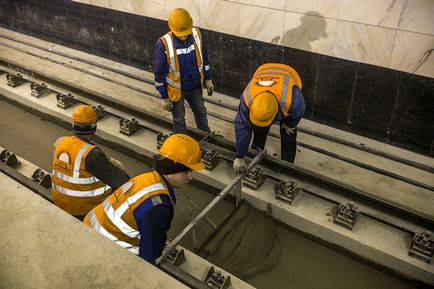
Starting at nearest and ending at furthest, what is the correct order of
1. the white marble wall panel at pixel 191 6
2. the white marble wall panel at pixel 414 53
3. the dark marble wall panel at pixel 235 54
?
1. the white marble wall panel at pixel 414 53
2. the dark marble wall panel at pixel 235 54
3. the white marble wall panel at pixel 191 6

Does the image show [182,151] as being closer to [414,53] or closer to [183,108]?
[183,108]

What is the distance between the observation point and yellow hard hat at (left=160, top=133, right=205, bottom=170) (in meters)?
2.85

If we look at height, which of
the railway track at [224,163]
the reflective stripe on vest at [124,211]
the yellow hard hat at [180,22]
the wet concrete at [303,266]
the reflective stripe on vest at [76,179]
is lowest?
→ the wet concrete at [303,266]

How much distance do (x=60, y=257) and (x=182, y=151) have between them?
142 centimetres

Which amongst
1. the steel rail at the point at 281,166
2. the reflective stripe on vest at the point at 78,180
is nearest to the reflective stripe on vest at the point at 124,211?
the reflective stripe on vest at the point at 78,180

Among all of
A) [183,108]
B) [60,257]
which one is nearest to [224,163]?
[183,108]

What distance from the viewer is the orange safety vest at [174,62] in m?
4.94

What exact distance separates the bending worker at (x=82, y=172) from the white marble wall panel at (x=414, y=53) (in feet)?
12.0

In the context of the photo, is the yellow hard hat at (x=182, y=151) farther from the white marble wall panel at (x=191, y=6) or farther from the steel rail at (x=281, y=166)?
the white marble wall panel at (x=191, y=6)

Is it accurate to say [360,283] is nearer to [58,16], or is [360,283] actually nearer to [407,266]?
[407,266]

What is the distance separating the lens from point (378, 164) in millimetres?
5199

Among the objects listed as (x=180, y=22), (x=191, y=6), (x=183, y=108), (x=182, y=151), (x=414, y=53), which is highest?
(x=180, y=22)

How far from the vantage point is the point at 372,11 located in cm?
486

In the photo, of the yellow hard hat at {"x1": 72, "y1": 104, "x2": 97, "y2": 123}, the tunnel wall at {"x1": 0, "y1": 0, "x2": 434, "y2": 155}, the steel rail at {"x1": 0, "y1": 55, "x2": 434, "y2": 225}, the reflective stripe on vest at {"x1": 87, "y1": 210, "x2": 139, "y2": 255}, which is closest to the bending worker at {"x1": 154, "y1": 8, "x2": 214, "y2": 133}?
the steel rail at {"x1": 0, "y1": 55, "x2": 434, "y2": 225}
